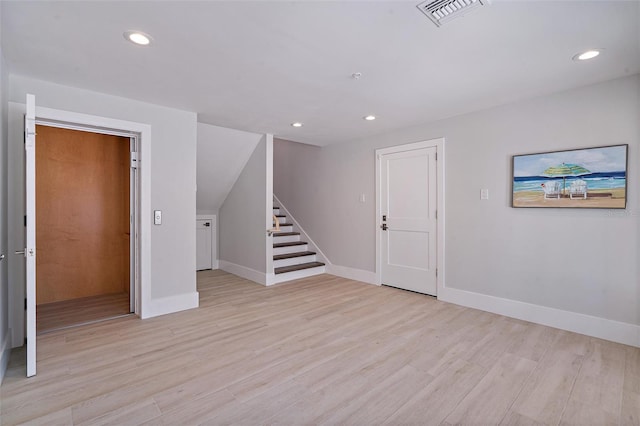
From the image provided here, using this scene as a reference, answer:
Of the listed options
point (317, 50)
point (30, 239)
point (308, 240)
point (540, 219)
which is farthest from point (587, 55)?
point (308, 240)

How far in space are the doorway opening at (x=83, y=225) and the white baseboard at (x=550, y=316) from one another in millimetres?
4182

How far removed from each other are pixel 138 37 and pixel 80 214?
3306mm

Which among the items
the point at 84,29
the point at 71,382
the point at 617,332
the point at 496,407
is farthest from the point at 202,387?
the point at 617,332

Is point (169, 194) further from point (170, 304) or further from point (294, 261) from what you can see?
point (294, 261)

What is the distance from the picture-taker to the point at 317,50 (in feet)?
7.67

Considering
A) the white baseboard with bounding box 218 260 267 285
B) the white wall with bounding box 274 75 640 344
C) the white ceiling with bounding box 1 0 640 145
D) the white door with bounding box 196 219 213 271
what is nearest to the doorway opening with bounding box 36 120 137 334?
the white ceiling with bounding box 1 0 640 145

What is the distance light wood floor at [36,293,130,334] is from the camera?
3.35m

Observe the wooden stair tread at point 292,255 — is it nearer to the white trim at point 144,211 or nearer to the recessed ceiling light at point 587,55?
the white trim at point 144,211

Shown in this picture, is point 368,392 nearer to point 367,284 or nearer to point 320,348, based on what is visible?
point 320,348

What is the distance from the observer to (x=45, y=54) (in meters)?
2.39

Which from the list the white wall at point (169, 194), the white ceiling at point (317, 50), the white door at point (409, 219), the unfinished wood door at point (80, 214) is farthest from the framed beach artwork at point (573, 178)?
the unfinished wood door at point (80, 214)

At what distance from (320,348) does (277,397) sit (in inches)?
30.4

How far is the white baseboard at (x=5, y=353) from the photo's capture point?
7.57 ft

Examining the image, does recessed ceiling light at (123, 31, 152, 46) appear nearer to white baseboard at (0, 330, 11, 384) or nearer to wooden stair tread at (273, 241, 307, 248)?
white baseboard at (0, 330, 11, 384)
